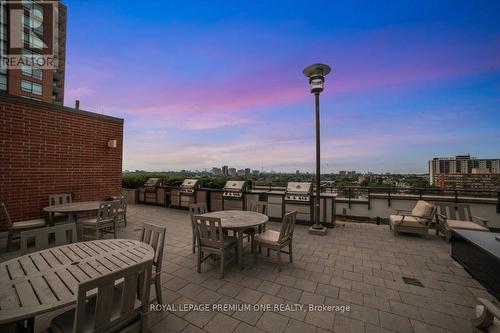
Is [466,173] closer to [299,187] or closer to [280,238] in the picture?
[299,187]

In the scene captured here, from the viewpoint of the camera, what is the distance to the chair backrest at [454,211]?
474 cm

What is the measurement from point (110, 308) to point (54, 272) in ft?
2.40

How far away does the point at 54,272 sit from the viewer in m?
1.50

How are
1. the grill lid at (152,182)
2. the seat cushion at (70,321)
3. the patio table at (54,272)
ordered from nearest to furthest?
1. the patio table at (54,272)
2. the seat cushion at (70,321)
3. the grill lid at (152,182)

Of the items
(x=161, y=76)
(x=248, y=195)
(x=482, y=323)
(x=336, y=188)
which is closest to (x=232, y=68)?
(x=161, y=76)

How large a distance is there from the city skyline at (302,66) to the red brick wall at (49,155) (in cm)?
→ 94

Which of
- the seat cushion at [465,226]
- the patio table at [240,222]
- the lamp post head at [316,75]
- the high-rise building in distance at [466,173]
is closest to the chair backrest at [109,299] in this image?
the patio table at [240,222]

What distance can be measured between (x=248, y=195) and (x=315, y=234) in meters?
2.44

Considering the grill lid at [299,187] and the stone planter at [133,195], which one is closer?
the grill lid at [299,187]

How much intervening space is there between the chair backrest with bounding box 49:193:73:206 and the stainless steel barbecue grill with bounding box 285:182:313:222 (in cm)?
551

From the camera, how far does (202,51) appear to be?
6.53 metres

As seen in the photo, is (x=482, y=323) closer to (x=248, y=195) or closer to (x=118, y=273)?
(x=118, y=273)

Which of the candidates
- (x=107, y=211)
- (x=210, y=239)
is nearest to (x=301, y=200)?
(x=210, y=239)

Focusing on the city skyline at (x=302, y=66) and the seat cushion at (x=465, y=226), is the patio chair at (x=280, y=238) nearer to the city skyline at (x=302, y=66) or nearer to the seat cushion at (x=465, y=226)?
the city skyline at (x=302, y=66)
